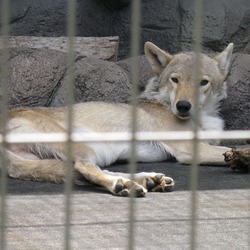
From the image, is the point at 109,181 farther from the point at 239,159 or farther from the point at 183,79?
the point at 183,79

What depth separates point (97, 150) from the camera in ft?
18.6

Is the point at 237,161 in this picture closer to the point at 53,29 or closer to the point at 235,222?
the point at 235,222

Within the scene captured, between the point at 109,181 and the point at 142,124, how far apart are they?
4.91 feet

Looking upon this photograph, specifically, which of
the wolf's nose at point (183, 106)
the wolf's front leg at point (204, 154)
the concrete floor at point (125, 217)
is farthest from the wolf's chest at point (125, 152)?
the concrete floor at point (125, 217)

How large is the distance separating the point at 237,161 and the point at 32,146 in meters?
1.40

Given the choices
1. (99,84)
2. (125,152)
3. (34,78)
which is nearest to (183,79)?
(125,152)

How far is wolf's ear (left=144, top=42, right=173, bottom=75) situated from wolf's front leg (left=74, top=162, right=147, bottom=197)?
167cm

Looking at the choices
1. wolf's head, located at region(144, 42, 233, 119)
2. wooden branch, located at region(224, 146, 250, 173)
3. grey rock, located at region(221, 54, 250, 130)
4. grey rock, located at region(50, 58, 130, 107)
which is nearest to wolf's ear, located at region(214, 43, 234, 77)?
wolf's head, located at region(144, 42, 233, 119)

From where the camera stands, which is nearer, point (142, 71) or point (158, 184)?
point (158, 184)

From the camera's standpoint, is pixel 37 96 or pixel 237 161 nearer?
pixel 237 161

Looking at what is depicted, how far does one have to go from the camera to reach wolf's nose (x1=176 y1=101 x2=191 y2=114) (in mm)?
5941

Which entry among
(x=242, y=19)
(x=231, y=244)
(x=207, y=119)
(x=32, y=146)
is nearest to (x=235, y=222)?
(x=231, y=244)

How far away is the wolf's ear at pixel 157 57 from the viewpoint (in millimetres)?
6368

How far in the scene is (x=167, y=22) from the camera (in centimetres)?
812
